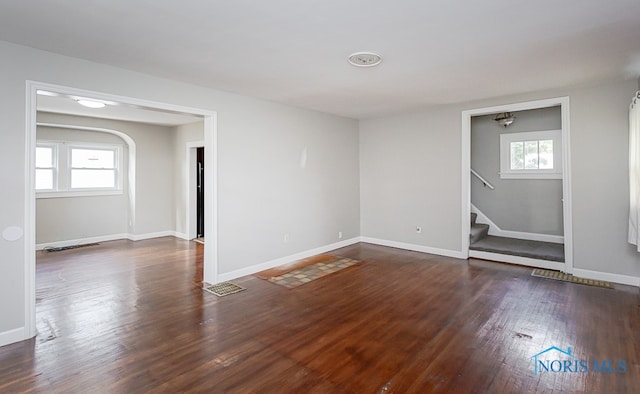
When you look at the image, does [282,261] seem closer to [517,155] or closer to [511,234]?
[511,234]

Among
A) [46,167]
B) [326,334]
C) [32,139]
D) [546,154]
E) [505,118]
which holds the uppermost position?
[505,118]

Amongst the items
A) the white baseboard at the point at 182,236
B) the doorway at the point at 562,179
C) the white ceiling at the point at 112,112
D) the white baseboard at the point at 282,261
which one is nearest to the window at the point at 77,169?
the white ceiling at the point at 112,112

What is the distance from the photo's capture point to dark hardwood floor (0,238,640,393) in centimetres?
217

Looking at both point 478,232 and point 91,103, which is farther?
point 478,232

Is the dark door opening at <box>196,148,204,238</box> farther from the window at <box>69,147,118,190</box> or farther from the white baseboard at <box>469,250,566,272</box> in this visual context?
the white baseboard at <box>469,250,566,272</box>

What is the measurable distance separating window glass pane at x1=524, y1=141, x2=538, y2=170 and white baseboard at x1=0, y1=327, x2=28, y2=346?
728 centimetres

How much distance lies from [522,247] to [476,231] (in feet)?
2.37

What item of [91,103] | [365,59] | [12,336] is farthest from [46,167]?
[365,59]

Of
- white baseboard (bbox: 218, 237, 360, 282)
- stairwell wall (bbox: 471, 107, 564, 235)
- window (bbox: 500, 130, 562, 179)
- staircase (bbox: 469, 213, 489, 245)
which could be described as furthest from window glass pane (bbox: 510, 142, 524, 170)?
white baseboard (bbox: 218, 237, 360, 282)

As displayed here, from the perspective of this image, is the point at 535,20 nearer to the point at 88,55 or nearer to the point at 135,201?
the point at 88,55

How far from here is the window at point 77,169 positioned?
6234 millimetres

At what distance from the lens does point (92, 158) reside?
682 centimetres

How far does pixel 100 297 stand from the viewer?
3676mm

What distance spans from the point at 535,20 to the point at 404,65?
117 cm
